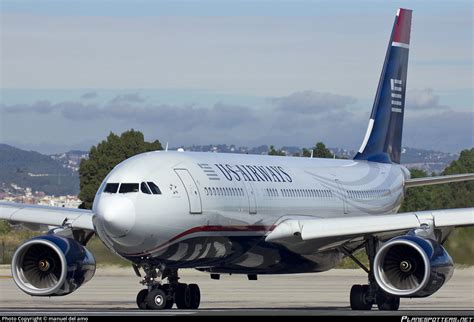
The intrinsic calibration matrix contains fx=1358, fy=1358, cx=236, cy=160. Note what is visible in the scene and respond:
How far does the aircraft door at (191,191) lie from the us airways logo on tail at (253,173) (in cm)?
122

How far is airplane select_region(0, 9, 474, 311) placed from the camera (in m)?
31.0

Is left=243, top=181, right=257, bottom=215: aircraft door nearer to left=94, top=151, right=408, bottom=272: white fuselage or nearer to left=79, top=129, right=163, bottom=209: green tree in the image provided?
left=94, top=151, right=408, bottom=272: white fuselage

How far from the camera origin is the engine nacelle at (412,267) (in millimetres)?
31734

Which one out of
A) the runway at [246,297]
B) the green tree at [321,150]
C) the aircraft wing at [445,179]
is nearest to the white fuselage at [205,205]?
the runway at [246,297]

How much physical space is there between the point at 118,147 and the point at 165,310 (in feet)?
226

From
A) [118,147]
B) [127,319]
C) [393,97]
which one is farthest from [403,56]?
[118,147]

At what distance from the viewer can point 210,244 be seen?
107 feet

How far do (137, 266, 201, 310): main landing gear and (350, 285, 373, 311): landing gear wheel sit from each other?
15.2ft

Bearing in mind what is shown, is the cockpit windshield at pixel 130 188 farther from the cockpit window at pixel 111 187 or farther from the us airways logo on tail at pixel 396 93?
the us airways logo on tail at pixel 396 93

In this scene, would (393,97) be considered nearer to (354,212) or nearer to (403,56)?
(403,56)

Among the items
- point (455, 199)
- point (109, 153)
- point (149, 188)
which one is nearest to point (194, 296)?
point (149, 188)

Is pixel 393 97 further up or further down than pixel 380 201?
further up

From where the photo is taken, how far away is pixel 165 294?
32.6 metres

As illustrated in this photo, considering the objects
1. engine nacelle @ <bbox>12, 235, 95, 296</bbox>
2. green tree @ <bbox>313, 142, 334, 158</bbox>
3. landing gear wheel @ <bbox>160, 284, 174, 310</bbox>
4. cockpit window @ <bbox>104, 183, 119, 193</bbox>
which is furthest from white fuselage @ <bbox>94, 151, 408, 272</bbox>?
green tree @ <bbox>313, 142, 334, 158</bbox>
